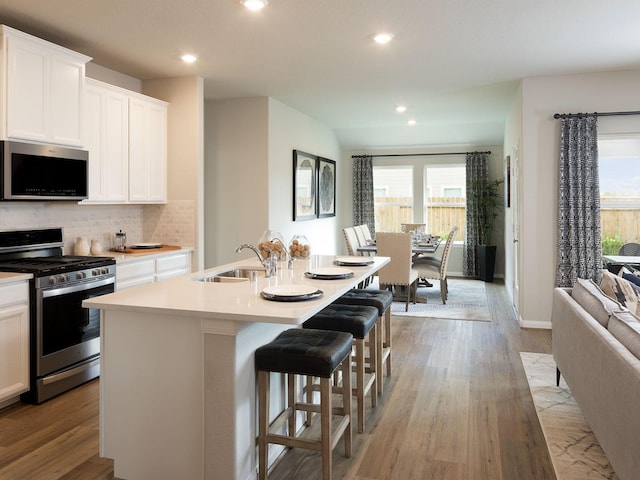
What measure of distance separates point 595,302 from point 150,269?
346cm

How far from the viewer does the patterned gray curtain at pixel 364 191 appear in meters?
9.84

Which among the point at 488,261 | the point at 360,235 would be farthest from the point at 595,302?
the point at 488,261

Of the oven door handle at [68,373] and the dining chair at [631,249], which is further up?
the dining chair at [631,249]

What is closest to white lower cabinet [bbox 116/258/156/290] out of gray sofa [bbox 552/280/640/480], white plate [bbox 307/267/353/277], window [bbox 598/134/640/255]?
white plate [bbox 307/267/353/277]

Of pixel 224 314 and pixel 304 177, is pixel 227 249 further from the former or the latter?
pixel 224 314

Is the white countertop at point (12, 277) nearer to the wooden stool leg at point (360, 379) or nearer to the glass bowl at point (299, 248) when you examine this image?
the glass bowl at point (299, 248)

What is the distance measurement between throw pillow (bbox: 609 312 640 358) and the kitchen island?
132 centimetres

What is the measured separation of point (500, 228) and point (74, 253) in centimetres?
725

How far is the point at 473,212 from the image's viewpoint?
30.0 ft

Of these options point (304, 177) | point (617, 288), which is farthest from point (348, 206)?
point (617, 288)

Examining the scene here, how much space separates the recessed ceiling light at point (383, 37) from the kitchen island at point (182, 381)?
7.91 feet

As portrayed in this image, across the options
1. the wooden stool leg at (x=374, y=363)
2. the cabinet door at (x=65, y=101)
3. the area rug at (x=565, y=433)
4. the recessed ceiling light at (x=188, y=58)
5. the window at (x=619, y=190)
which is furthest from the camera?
the window at (x=619, y=190)

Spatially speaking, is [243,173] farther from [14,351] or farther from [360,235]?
[14,351]

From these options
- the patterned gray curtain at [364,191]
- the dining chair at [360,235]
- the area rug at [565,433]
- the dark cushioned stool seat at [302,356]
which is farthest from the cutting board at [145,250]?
the patterned gray curtain at [364,191]
